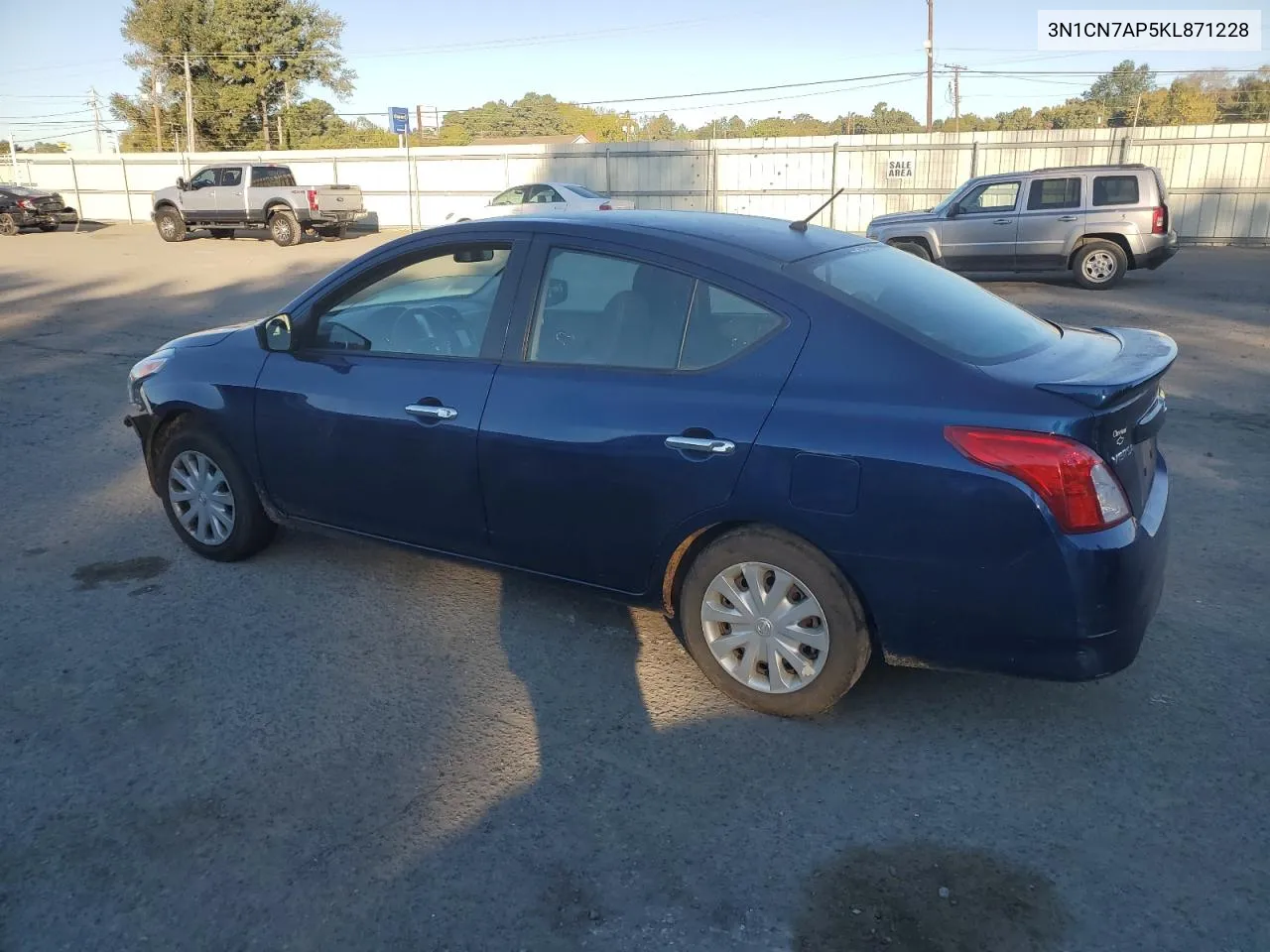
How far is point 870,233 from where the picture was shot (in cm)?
1639

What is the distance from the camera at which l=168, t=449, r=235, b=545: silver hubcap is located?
4.79m

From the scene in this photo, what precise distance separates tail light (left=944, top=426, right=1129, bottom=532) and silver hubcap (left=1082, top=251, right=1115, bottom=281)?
14053 mm

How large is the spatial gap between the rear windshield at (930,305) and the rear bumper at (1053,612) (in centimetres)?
69

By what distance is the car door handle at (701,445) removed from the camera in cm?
331

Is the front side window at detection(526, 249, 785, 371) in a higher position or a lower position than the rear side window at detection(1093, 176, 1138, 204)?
lower

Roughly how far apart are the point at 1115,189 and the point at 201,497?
14.7m

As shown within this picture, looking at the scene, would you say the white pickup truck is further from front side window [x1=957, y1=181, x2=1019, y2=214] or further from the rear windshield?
the rear windshield

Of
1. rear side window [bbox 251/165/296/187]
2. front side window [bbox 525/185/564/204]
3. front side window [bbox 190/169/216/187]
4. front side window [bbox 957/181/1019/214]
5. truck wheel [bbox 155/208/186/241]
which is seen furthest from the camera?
truck wheel [bbox 155/208/186/241]

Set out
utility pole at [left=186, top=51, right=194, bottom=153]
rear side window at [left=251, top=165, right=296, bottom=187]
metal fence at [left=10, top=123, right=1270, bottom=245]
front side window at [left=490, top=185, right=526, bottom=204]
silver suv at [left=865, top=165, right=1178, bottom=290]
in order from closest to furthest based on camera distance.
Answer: silver suv at [left=865, top=165, right=1178, bottom=290] < front side window at [left=490, top=185, right=526, bottom=204] < metal fence at [left=10, top=123, right=1270, bottom=245] < rear side window at [left=251, top=165, right=296, bottom=187] < utility pole at [left=186, top=51, right=194, bottom=153]

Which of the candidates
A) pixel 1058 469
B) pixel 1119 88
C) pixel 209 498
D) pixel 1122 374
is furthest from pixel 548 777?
pixel 1119 88

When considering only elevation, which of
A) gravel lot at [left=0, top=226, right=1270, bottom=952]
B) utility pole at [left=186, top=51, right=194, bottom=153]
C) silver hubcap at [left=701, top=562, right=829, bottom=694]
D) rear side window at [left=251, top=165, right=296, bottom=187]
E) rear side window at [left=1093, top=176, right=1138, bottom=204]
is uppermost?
utility pole at [left=186, top=51, right=194, bottom=153]

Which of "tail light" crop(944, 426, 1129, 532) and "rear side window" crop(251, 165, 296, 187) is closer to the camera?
"tail light" crop(944, 426, 1129, 532)

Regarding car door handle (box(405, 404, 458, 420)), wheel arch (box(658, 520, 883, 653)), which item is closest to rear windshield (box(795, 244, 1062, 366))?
wheel arch (box(658, 520, 883, 653))

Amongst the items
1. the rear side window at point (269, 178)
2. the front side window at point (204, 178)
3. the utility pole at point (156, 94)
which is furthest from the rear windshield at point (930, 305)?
→ the utility pole at point (156, 94)
